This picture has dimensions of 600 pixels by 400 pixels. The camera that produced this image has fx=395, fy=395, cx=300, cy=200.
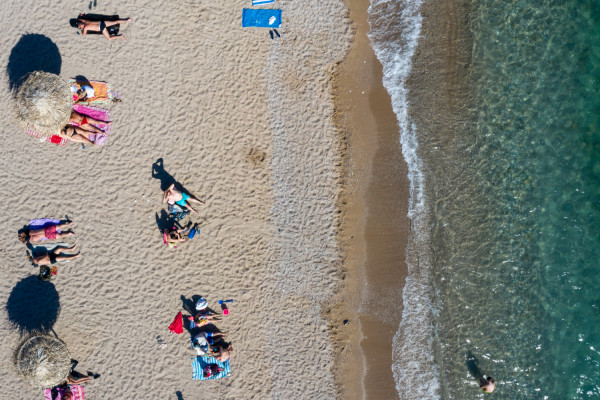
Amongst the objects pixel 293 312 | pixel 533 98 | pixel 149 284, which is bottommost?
pixel 293 312

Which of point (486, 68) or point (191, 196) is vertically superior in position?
point (486, 68)

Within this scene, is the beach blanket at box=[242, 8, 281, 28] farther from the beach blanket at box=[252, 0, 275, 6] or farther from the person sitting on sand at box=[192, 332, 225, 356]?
the person sitting on sand at box=[192, 332, 225, 356]

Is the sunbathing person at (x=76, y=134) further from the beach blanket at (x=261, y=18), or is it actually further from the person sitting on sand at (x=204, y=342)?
the person sitting on sand at (x=204, y=342)

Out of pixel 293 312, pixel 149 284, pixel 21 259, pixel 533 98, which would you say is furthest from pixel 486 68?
pixel 21 259

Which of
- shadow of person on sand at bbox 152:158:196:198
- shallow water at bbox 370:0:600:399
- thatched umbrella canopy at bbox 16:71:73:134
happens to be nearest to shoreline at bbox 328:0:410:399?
shallow water at bbox 370:0:600:399

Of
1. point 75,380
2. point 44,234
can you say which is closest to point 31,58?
point 44,234

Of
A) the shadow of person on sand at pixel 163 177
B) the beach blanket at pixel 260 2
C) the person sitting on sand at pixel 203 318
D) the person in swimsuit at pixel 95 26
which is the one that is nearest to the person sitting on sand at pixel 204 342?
the person sitting on sand at pixel 203 318

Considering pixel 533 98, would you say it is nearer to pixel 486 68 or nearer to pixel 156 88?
pixel 486 68

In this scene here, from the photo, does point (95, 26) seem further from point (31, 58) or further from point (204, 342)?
point (204, 342)
